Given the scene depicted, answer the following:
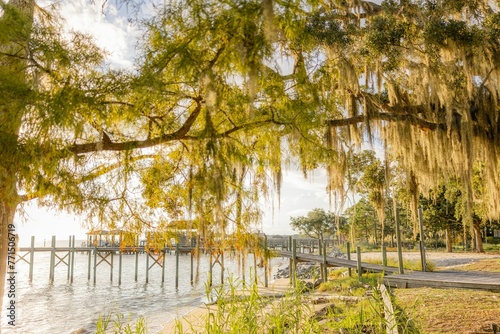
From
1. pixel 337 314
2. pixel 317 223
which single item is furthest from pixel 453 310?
pixel 317 223

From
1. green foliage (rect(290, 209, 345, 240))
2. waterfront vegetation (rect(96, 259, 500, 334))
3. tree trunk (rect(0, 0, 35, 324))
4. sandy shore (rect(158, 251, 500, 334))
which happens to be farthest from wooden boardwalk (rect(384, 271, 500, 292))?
green foliage (rect(290, 209, 345, 240))

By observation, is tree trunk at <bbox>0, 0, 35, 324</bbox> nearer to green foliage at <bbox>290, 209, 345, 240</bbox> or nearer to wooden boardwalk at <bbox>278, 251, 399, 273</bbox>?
wooden boardwalk at <bbox>278, 251, 399, 273</bbox>

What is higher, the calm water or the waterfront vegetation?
the waterfront vegetation

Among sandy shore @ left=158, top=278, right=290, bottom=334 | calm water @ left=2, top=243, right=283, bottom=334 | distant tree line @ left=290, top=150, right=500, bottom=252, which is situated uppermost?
distant tree line @ left=290, top=150, right=500, bottom=252

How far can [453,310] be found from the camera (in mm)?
5590

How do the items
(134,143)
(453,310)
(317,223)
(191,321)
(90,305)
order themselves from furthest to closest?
(317,223), (90,305), (191,321), (453,310), (134,143)

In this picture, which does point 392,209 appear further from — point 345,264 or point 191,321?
point 191,321

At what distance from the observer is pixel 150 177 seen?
5.21 metres

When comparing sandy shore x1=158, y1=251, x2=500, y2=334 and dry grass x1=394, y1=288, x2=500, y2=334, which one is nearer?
dry grass x1=394, y1=288, x2=500, y2=334

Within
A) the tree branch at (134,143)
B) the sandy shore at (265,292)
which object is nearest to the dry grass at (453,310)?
the sandy shore at (265,292)

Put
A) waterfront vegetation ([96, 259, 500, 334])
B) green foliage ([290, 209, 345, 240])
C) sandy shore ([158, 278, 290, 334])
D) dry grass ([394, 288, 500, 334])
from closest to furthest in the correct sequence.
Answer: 1. waterfront vegetation ([96, 259, 500, 334])
2. sandy shore ([158, 278, 290, 334])
3. dry grass ([394, 288, 500, 334])
4. green foliage ([290, 209, 345, 240])

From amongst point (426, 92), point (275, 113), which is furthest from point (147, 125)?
point (426, 92)

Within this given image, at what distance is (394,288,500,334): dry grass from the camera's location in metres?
4.55

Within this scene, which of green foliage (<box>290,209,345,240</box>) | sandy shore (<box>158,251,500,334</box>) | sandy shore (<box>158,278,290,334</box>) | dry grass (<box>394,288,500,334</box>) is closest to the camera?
sandy shore (<box>158,278,290,334</box>)
